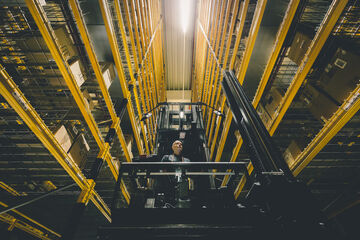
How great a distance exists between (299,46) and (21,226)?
351 inches

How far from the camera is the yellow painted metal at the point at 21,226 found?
3677mm

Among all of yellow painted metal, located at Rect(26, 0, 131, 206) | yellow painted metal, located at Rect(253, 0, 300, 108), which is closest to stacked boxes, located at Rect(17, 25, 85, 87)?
yellow painted metal, located at Rect(26, 0, 131, 206)

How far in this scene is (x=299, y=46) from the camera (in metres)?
2.85

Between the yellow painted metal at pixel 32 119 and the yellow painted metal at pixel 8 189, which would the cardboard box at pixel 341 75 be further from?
the yellow painted metal at pixel 8 189

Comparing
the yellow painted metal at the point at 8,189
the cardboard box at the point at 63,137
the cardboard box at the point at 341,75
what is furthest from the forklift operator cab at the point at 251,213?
the yellow painted metal at the point at 8,189

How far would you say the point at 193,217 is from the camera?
1279 mm

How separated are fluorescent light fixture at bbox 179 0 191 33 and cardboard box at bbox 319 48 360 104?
8863 mm

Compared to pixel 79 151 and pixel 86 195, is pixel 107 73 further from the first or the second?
pixel 86 195

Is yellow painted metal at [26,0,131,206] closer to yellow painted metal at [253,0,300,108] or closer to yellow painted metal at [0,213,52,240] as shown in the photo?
yellow painted metal at [253,0,300,108]

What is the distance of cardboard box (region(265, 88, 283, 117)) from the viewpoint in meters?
3.62

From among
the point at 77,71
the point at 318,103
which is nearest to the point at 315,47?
the point at 318,103

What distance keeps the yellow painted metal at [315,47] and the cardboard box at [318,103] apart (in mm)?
456

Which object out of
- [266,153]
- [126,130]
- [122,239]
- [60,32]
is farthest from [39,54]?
[126,130]

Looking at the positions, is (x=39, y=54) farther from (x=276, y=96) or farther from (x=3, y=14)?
(x=276, y=96)
